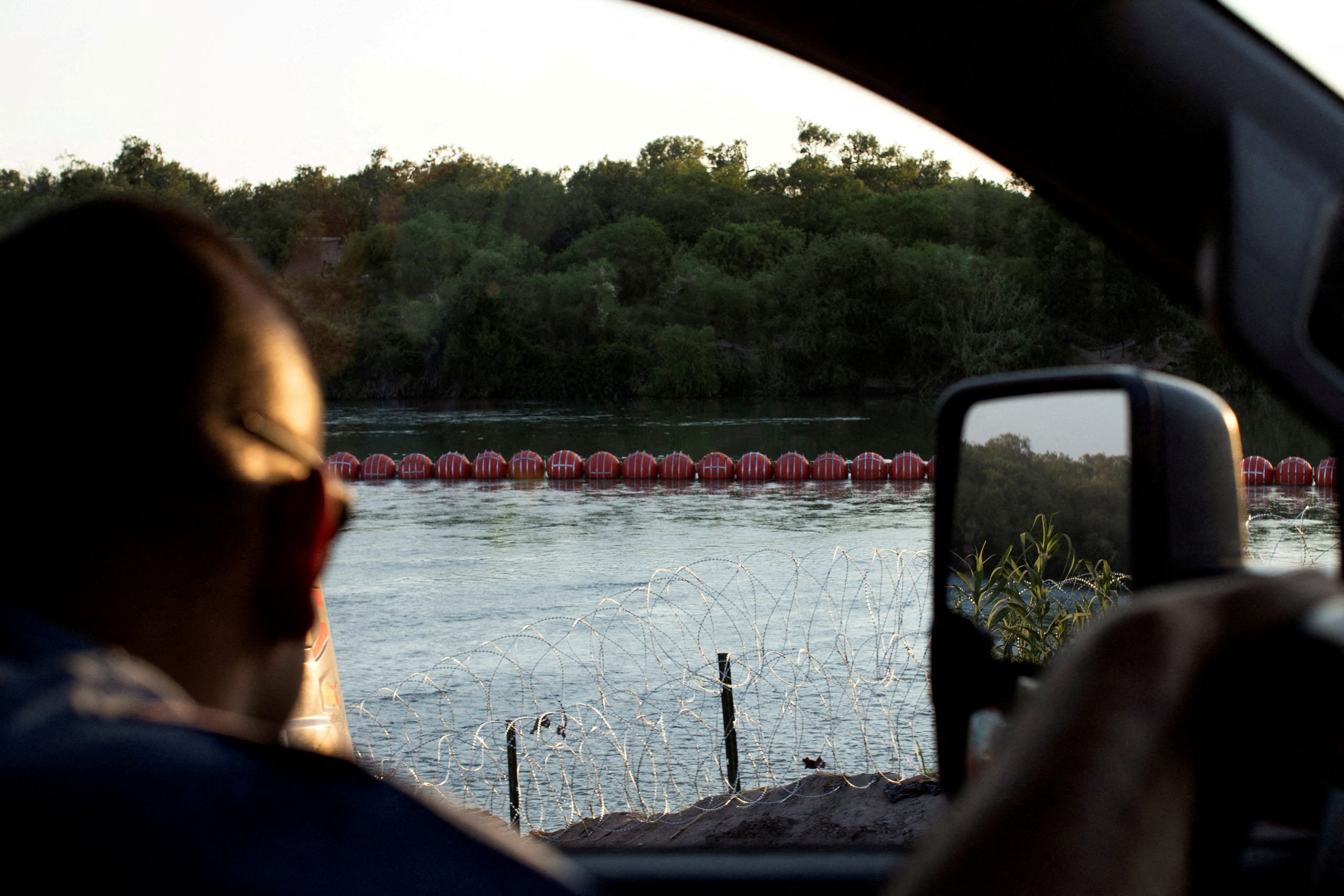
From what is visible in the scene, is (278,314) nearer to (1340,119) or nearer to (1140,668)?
(1140,668)

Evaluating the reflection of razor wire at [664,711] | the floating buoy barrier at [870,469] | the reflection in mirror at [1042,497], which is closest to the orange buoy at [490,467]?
the floating buoy barrier at [870,469]

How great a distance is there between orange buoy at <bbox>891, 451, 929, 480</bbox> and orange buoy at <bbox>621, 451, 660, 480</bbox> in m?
4.89

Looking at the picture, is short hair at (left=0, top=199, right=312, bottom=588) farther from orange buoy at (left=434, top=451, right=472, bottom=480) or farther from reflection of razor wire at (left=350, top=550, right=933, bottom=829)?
orange buoy at (left=434, top=451, right=472, bottom=480)

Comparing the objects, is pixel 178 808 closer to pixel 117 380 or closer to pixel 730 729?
pixel 117 380

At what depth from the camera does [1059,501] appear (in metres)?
1.43

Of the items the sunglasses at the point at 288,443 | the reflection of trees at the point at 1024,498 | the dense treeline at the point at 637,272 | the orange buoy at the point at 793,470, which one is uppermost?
the dense treeline at the point at 637,272

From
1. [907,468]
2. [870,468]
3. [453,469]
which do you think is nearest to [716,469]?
[870,468]

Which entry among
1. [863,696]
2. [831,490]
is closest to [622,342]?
[831,490]

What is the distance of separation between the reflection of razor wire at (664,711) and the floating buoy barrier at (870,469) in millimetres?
11591

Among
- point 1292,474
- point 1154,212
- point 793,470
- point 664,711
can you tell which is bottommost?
point 664,711

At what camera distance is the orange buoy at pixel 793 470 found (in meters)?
24.3

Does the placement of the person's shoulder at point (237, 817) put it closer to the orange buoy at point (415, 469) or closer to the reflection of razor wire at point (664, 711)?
the reflection of razor wire at point (664, 711)

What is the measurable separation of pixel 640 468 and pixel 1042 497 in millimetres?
24045

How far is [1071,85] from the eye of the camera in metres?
1.26
